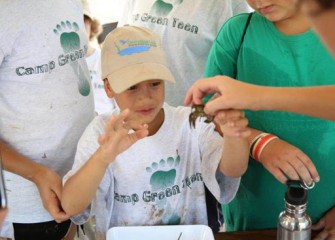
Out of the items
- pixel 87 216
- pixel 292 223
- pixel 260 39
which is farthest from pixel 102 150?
pixel 260 39

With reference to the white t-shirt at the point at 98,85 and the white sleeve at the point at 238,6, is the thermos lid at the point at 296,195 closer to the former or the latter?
the white sleeve at the point at 238,6

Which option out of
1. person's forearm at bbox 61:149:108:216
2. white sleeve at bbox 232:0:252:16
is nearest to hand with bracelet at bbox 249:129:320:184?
person's forearm at bbox 61:149:108:216

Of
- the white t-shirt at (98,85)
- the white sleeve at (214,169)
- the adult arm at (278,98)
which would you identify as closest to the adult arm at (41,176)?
the white sleeve at (214,169)

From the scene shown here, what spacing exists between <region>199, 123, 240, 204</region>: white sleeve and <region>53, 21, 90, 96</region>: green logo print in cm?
49

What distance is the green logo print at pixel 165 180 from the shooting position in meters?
1.39

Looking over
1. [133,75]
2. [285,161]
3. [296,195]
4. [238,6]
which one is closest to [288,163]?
[285,161]

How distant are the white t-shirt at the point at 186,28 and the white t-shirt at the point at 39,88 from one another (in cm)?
43

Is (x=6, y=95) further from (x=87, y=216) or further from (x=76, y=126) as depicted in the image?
(x=87, y=216)

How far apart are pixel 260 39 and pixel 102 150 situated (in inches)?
24.5

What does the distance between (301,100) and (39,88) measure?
0.85m

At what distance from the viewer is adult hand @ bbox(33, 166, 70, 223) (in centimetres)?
134

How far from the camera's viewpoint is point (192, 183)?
144cm

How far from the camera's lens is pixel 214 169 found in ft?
4.55

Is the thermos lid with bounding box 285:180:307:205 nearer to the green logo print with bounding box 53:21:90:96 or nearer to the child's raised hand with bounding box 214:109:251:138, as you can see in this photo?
the child's raised hand with bounding box 214:109:251:138
